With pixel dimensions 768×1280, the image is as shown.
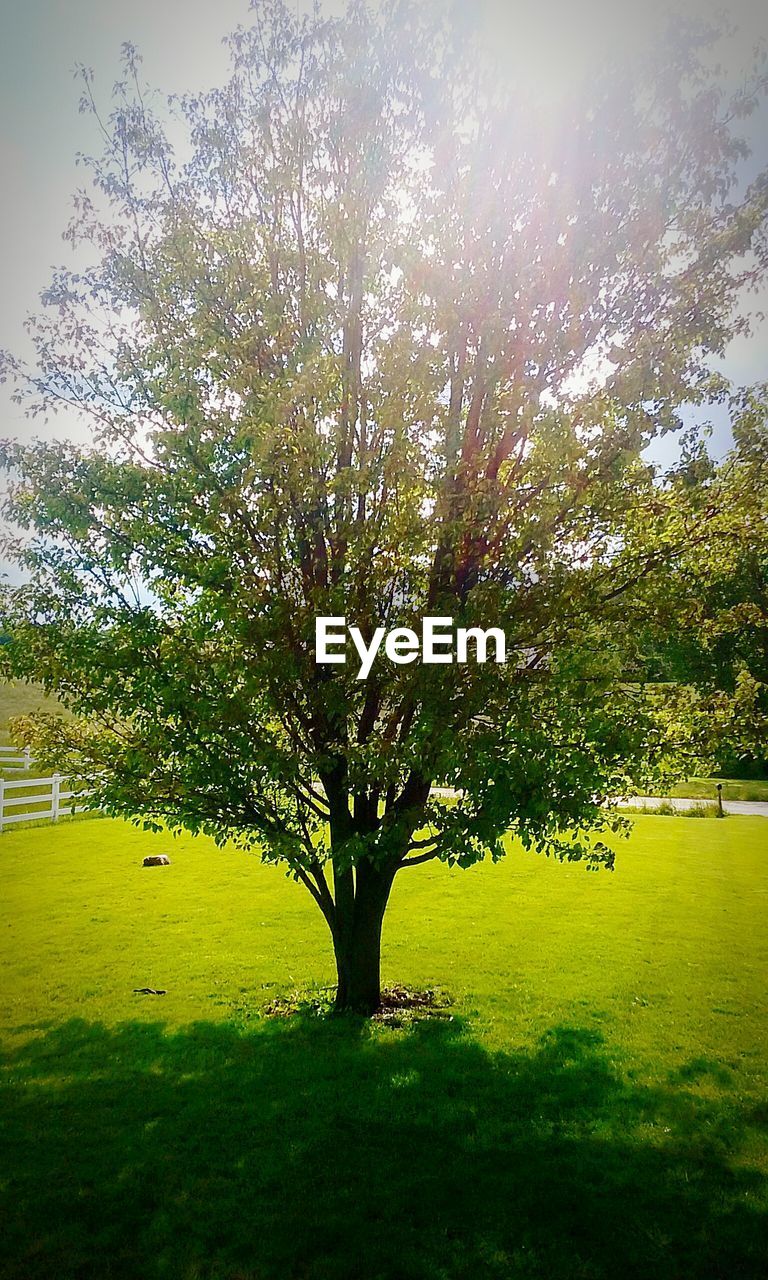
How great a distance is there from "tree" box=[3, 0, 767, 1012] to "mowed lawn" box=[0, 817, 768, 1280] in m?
2.95

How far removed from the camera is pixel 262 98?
10.8 m

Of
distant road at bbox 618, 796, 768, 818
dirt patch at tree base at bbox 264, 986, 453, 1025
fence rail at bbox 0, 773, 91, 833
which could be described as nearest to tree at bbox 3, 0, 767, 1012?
dirt patch at tree base at bbox 264, 986, 453, 1025

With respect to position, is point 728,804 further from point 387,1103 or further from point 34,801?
point 387,1103

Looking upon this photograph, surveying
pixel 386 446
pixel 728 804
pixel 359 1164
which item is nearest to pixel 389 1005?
pixel 359 1164

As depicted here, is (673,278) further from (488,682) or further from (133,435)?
(133,435)

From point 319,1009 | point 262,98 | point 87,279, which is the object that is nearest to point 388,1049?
point 319,1009

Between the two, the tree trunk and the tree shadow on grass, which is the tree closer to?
the tree trunk

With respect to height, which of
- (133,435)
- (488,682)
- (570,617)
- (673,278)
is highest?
(673,278)

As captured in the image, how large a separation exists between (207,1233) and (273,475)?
26.1 feet

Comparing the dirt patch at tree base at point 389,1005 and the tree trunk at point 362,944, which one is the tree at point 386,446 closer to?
the tree trunk at point 362,944

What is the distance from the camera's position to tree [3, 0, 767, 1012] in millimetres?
9008

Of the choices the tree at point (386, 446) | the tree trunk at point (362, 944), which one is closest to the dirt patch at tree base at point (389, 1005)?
the tree trunk at point (362, 944)

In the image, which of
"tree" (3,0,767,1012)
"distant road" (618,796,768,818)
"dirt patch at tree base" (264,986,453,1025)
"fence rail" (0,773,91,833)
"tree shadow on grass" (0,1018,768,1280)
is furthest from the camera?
"distant road" (618,796,768,818)

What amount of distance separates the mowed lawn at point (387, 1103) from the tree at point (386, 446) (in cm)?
295
